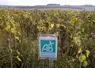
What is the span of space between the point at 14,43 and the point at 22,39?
0.79 ft

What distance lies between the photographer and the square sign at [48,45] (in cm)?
321

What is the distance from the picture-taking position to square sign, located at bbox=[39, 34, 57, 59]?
10.5 ft

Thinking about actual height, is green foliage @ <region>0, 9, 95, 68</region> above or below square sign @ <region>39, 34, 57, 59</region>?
below

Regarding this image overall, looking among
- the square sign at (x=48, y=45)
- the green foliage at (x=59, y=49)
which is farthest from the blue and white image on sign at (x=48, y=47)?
the green foliage at (x=59, y=49)

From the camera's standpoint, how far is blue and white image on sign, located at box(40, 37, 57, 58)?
3213 mm

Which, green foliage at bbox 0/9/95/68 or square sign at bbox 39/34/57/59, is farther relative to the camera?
green foliage at bbox 0/9/95/68

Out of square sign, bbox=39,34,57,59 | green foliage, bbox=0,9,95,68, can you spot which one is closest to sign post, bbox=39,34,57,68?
square sign, bbox=39,34,57,59

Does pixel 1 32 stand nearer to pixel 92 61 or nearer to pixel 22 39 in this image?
pixel 22 39

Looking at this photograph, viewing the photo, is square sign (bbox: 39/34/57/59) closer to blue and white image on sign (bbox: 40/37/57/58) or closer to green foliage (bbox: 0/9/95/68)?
blue and white image on sign (bbox: 40/37/57/58)

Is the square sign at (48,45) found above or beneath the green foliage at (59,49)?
above

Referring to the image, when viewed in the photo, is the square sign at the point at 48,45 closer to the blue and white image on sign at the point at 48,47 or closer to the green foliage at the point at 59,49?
the blue and white image on sign at the point at 48,47

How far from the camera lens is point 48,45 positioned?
10.5ft

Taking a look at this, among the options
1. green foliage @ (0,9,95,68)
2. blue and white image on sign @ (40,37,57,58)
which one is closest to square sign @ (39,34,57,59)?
blue and white image on sign @ (40,37,57,58)

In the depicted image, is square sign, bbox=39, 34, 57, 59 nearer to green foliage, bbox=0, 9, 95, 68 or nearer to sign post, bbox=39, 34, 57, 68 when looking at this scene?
sign post, bbox=39, 34, 57, 68
